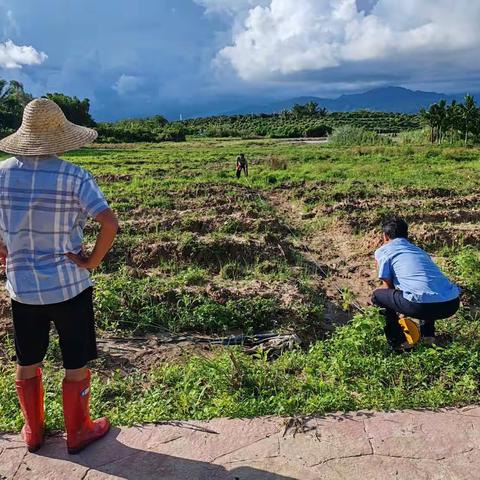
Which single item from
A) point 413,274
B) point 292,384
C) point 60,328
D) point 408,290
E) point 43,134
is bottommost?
point 292,384

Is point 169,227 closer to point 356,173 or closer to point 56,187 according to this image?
point 56,187

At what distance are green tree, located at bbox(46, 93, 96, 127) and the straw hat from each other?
54753 mm

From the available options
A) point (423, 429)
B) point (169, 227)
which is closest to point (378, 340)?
point (423, 429)

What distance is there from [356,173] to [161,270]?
422 inches

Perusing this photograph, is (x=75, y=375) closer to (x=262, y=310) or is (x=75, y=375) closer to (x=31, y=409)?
(x=31, y=409)

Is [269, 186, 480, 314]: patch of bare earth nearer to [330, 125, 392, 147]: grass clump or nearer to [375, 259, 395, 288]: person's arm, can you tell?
[375, 259, 395, 288]: person's arm

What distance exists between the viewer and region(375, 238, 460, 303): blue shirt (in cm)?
394

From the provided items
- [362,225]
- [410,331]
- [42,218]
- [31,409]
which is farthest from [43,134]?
[362,225]

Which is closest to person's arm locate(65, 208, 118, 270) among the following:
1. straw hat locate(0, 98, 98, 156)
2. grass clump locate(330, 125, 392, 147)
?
straw hat locate(0, 98, 98, 156)

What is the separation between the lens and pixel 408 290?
4.01m

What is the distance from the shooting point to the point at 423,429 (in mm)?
2768

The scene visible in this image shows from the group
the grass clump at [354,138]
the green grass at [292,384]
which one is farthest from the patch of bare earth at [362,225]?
the grass clump at [354,138]

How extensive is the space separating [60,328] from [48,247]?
404mm

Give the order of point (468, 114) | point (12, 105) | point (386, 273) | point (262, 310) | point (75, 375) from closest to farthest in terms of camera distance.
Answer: point (75, 375) < point (386, 273) < point (262, 310) < point (468, 114) < point (12, 105)
